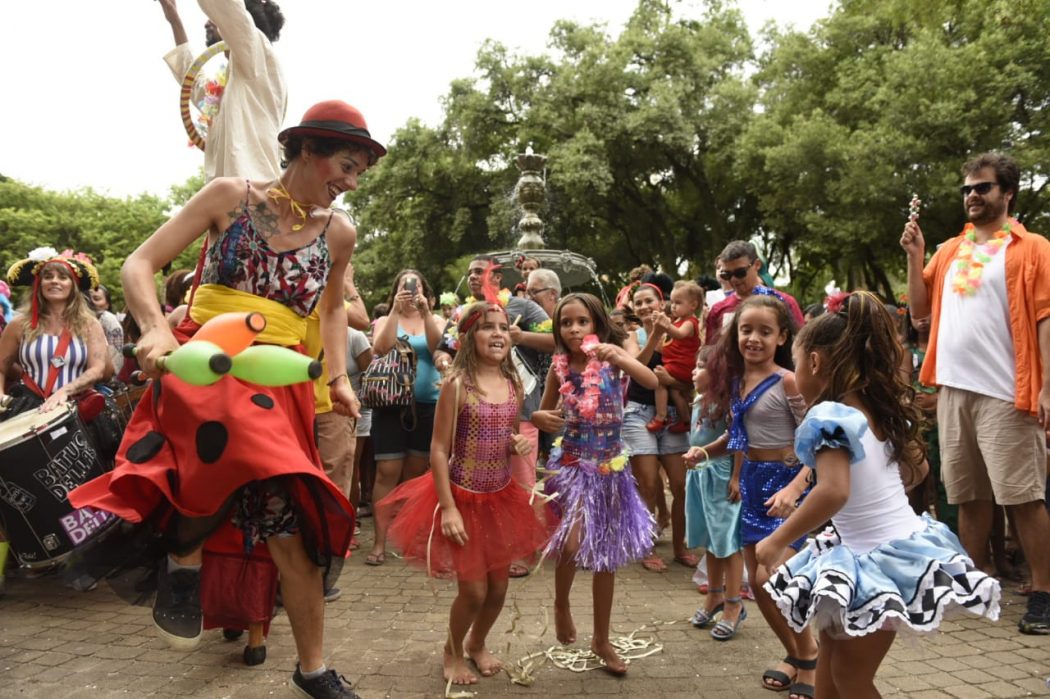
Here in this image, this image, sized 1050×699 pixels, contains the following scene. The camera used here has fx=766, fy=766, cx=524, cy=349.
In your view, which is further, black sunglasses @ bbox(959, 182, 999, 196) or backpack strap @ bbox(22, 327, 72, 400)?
backpack strap @ bbox(22, 327, 72, 400)

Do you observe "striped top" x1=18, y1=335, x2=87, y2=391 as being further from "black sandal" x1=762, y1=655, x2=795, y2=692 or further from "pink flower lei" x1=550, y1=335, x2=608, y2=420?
"black sandal" x1=762, y1=655, x2=795, y2=692

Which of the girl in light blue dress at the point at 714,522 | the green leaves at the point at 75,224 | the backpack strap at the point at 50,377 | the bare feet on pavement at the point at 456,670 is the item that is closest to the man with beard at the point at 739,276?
the girl in light blue dress at the point at 714,522

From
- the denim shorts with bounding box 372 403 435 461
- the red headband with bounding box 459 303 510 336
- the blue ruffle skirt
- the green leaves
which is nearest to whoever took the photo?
the blue ruffle skirt

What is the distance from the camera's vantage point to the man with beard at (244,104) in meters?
3.81

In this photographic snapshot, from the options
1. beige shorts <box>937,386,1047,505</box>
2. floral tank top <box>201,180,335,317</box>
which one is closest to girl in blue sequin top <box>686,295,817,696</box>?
beige shorts <box>937,386,1047,505</box>

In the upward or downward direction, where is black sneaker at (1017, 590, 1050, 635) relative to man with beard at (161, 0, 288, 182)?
downward

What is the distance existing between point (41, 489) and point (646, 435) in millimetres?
3894

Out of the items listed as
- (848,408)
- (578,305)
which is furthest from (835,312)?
(578,305)

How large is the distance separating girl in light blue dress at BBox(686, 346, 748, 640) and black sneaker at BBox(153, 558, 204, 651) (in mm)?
2237

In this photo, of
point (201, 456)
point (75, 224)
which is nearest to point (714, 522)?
point (201, 456)

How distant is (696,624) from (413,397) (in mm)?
2614

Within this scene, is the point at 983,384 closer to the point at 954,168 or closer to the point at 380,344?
the point at 380,344

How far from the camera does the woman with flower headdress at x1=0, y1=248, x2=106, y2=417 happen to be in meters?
5.20

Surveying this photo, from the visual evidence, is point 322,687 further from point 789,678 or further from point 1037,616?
point 1037,616
